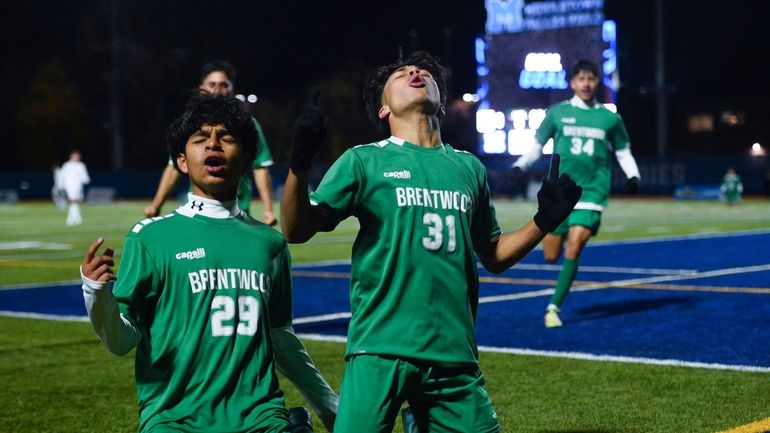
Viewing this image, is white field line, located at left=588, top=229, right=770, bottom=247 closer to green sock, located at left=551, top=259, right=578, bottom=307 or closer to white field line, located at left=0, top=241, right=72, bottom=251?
white field line, located at left=0, top=241, right=72, bottom=251

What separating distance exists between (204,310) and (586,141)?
6958 millimetres

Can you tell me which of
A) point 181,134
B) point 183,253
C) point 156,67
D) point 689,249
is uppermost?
point 156,67

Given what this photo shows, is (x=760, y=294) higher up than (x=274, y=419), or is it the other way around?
(x=274, y=419)

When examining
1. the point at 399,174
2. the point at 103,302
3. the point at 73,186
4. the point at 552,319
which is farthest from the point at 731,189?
the point at 103,302

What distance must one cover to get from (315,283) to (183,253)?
10232 millimetres

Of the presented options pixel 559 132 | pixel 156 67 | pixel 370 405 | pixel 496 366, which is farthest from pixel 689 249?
pixel 156 67

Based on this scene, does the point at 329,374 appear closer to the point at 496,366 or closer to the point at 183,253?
the point at 496,366

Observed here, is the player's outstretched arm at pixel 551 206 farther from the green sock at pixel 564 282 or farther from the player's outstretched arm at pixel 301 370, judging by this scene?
the green sock at pixel 564 282

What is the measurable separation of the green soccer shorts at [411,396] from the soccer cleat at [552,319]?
5712 millimetres

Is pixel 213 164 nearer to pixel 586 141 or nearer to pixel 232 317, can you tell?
pixel 232 317

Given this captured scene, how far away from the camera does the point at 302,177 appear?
12.9 feet

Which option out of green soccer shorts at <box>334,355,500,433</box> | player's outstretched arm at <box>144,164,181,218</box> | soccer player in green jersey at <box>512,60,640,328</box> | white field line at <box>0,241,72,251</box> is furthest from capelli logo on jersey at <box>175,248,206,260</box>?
white field line at <box>0,241,72,251</box>

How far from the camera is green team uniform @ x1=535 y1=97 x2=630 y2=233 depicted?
33.8ft

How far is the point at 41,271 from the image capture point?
16359mm
